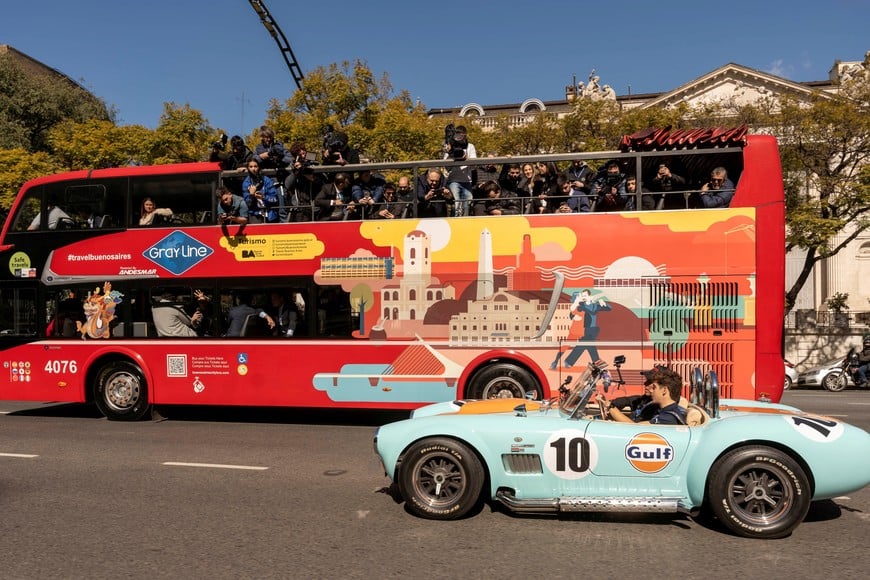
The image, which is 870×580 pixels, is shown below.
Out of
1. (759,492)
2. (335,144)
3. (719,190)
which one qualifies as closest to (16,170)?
(335,144)

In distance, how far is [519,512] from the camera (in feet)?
17.5

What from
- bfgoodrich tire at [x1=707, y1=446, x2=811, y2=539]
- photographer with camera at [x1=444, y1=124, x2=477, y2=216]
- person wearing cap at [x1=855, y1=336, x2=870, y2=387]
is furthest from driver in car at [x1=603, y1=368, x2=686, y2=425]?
person wearing cap at [x1=855, y1=336, x2=870, y2=387]

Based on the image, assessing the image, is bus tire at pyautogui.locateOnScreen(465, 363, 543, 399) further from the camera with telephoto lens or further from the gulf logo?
the camera with telephoto lens

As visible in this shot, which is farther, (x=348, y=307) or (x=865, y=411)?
(x=865, y=411)

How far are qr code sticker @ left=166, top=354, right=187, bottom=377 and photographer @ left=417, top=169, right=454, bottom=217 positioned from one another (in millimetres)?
4404

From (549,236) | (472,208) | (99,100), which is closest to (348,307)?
(472,208)

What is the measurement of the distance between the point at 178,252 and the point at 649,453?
810 cm

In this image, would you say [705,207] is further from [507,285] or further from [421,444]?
[421,444]

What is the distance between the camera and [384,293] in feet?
32.8

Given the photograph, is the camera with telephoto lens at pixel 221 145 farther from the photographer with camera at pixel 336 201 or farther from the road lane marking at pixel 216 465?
the road lane marking at pixel 216 465

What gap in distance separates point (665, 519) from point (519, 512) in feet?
3.86

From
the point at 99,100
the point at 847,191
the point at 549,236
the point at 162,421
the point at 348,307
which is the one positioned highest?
the point at 99,100

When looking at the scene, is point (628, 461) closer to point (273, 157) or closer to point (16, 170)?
point (273, 157)

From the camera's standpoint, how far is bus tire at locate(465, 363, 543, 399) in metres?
9.60
